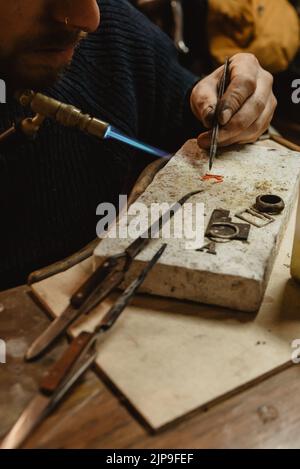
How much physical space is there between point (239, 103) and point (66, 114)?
62 cm

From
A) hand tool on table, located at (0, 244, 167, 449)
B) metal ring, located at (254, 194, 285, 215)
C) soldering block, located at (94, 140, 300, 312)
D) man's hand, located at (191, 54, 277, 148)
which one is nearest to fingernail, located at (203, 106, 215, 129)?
man's hand, located at (191, 54, 277, 148)

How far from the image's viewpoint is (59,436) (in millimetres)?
768

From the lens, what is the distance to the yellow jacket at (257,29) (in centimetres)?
302

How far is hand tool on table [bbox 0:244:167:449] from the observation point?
2.47 feet

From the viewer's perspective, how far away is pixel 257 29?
3031 mm

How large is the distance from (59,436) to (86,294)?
0.26 meters

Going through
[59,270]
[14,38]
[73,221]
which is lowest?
[73,221]

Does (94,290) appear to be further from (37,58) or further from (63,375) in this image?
(37,58)

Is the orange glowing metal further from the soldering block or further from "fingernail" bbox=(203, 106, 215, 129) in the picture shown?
"fingernail" bbox=(203, 106, 215, 129)

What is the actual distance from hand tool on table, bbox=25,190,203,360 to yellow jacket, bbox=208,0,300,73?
2344 mm

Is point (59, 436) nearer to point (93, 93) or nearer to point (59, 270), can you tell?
point (59, 270)

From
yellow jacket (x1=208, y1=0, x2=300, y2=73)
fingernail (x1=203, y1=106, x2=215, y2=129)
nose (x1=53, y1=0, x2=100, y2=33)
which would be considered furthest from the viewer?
yellow jacket (x1=208, y1=0, x2=300, y2=73)

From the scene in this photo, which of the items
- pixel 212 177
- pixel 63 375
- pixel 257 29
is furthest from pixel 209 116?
pixel 257 29
